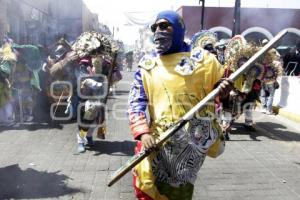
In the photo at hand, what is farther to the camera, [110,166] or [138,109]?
[110,166]

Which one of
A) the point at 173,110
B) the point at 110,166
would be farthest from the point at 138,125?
the point at 110,166

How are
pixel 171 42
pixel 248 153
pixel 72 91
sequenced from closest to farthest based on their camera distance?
pixel 171 42, pixel 248 153, pixel 72 91

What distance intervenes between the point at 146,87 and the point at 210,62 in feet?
1.52

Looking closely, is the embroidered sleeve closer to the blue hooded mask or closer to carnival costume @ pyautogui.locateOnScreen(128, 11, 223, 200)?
carnival costume @ pyautogui.locateOnScreen(128, 11, 223, 200)

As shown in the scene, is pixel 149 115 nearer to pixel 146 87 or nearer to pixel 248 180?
pixel 146 87

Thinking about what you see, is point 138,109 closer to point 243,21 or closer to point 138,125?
point 138,125

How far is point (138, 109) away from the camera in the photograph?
283cm

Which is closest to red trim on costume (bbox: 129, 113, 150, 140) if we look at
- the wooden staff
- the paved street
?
the wooden staff

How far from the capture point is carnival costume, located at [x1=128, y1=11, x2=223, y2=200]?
279 centimetres

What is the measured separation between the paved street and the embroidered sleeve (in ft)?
5.81

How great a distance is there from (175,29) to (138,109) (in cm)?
58

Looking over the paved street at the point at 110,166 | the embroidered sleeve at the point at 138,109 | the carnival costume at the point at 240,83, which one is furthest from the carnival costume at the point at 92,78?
the embroidered sleeve at the point at 138,109

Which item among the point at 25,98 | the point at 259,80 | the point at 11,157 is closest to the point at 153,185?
the point at 11,157

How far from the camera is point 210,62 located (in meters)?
2.89
